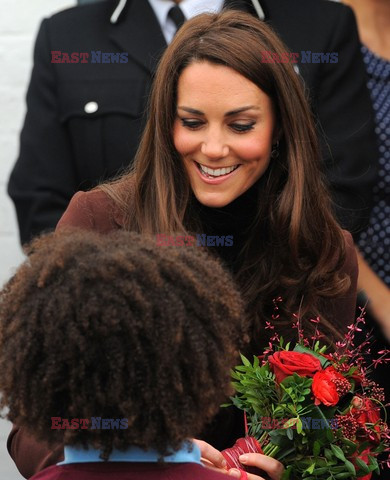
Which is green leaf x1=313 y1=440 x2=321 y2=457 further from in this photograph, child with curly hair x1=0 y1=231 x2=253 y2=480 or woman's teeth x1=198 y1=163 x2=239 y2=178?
woman's teeth x1=198 y1=163 x2=239 y2=178

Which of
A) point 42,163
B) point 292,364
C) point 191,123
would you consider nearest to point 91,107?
point 42,163

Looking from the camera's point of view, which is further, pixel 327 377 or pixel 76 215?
pixel 76 215

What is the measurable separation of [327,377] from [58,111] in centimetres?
162

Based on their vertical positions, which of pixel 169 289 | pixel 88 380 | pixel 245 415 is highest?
pixel 169 289

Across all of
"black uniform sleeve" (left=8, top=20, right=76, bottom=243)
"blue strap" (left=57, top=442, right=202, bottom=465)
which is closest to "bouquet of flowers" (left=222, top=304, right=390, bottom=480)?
"blue strap" (left=57, top=442, right=202, bottom=465)

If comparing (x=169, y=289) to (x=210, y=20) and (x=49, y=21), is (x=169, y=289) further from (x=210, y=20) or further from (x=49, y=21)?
(x=49, y=21)

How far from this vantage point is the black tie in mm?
3746

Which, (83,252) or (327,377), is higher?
(83,252)

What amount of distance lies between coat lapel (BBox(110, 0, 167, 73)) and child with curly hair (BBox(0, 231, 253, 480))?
1.82m

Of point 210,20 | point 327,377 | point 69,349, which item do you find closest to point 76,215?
point 210,20

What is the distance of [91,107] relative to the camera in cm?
370

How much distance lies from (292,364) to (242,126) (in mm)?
807

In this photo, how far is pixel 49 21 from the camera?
3.82 metres

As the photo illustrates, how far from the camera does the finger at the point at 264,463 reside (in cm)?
244
